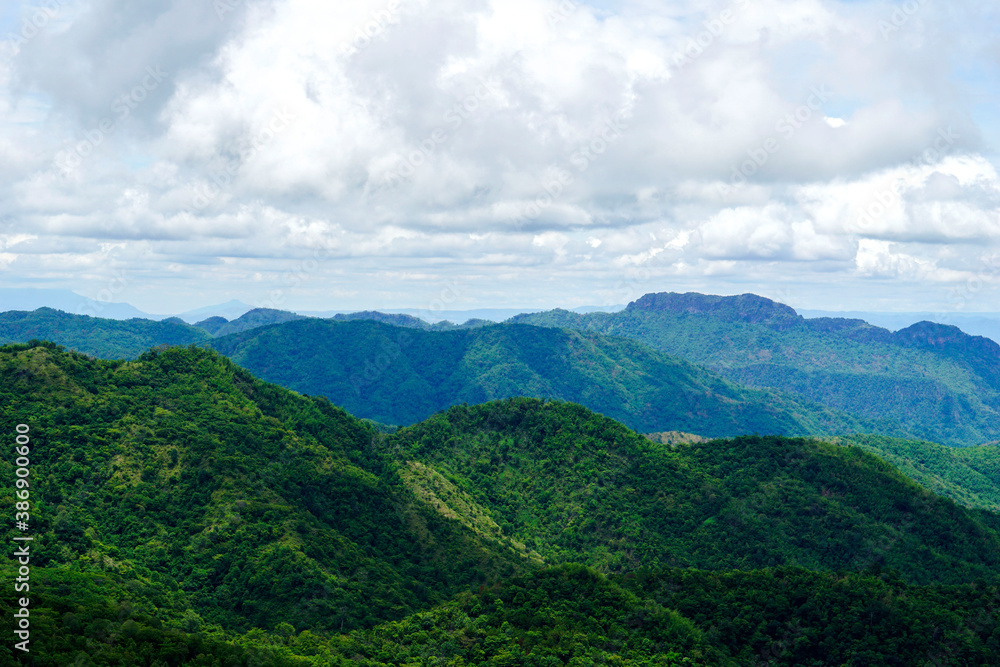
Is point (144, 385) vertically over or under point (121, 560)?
over

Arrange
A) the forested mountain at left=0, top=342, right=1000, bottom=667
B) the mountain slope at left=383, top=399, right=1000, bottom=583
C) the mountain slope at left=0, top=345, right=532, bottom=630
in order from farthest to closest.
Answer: the mountain slope at left=383, top=399, right=1000, bottom=583 < the mountain slope at left=0, top=345, right=532, bottom=630 < the forested mountain at left=0, top=342, right=1000, bottom=667

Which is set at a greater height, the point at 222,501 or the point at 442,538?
the point at 222,501

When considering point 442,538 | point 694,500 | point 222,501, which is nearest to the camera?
point 222,501

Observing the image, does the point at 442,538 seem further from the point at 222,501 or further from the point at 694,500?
the point at 694,500

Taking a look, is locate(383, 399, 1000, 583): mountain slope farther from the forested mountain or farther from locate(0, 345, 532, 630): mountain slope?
locate(0, 345, 532, 630): mountain slope

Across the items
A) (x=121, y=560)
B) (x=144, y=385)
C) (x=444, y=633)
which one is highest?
(x=144, y=385)

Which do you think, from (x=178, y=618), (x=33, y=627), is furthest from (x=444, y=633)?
(x=33, y=627)

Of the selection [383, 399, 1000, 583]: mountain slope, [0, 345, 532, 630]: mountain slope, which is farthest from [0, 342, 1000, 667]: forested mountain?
[383, 399, 1000, 583]: mountain slope

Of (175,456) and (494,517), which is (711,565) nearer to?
(494,517)

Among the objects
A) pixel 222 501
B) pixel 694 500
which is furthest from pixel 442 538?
pixel 694 500
